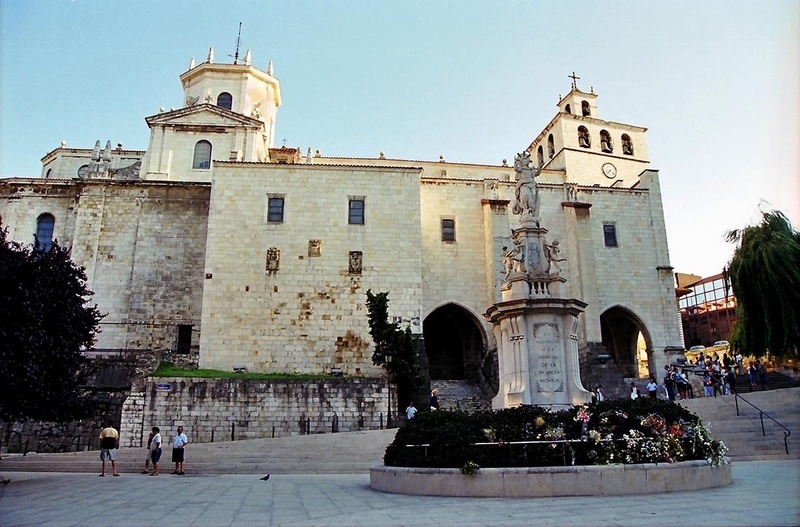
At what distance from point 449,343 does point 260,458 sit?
57.6ft

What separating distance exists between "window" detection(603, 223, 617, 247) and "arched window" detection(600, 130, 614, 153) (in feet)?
42.6

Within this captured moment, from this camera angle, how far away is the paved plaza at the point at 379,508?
6.62m

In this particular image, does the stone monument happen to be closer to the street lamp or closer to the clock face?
the street lamp

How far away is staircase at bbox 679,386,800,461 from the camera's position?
16094 millimetres

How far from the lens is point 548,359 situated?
1289 cm

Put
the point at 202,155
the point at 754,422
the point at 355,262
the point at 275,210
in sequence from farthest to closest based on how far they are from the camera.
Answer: the point at 202,155, the point at 275,210, the point at 355,262, the point at 754,422

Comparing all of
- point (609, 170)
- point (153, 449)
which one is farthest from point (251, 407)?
point (609, 170)

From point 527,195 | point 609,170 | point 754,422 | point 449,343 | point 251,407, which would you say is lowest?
point 754,422

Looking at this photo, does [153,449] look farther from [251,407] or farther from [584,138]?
[584,138]

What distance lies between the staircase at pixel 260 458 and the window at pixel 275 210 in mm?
12845

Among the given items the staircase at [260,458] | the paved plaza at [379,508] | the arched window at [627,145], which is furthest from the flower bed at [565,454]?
the arched window at [627,145]

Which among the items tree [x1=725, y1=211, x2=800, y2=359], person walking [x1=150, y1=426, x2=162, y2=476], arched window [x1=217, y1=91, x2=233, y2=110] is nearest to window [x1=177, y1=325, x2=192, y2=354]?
person walking [x1=150, y1=426, x2=162, y2=476]

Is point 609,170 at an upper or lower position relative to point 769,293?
upper

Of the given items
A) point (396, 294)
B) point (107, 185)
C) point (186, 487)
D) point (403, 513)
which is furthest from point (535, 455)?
point (107, 185)
